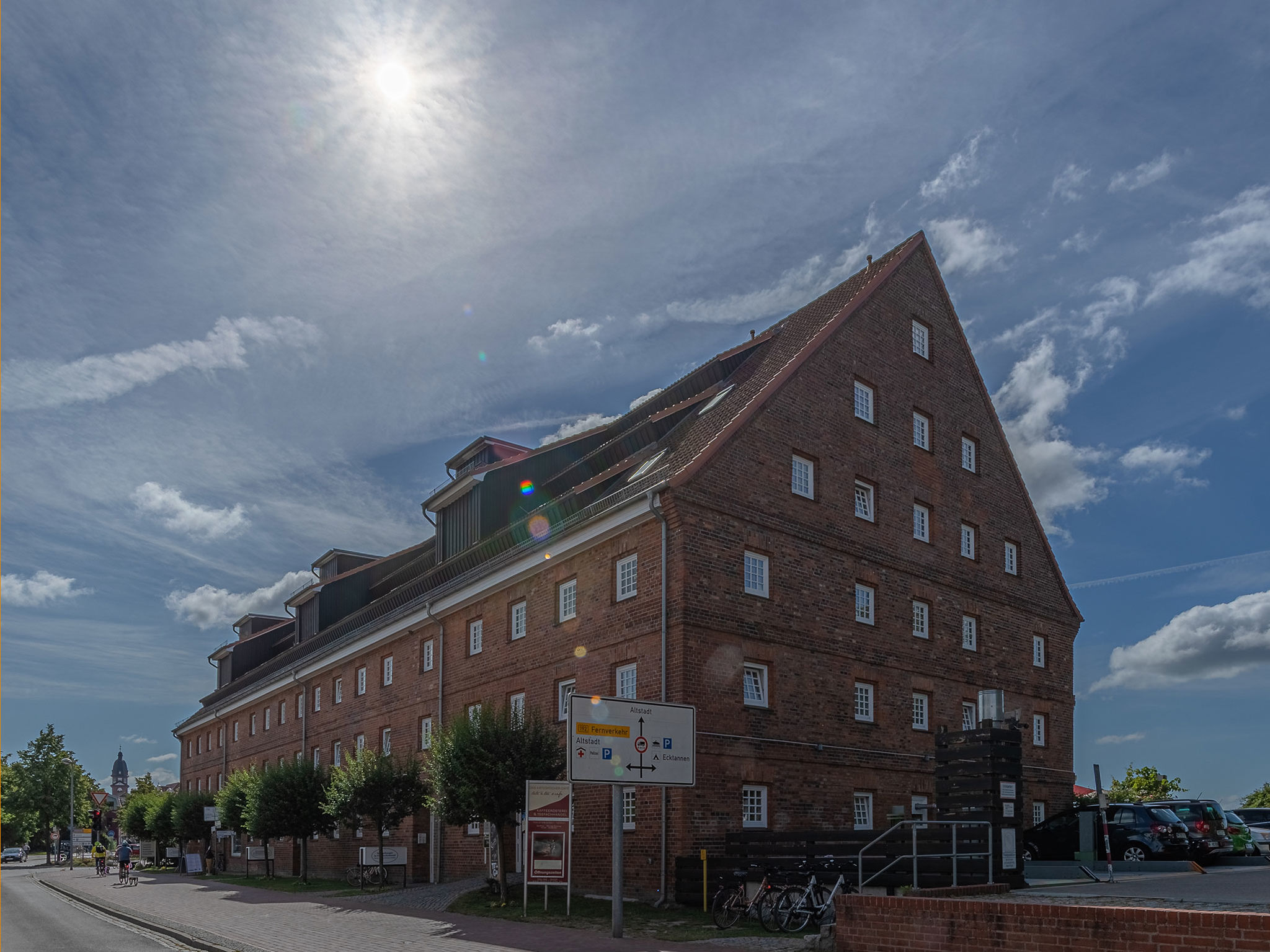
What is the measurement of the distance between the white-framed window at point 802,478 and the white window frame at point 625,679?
556 cm

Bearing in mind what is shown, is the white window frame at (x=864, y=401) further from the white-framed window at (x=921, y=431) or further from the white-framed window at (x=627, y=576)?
the white-framed window at (x=627, y=576)

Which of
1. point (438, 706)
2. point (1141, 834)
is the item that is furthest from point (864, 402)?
point (438, 706)

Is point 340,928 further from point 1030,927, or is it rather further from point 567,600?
point 1030,927

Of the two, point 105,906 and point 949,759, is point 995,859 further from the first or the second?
point 105,906

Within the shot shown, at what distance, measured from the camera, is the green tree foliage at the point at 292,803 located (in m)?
38.8

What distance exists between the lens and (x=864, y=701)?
27.9 m

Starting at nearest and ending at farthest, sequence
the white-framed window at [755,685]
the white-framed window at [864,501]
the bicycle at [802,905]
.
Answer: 1. the bicycle at [802,905]
2. the white-framed window at [755,685]
3. the white-framed window at [864,501]

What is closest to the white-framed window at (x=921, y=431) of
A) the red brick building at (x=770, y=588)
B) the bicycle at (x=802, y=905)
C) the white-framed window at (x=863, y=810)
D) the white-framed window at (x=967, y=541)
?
the red brick building at (x=770, y=588)

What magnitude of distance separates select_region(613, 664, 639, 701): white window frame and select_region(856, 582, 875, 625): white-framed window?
6091 millimetres

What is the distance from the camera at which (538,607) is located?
96.1ft

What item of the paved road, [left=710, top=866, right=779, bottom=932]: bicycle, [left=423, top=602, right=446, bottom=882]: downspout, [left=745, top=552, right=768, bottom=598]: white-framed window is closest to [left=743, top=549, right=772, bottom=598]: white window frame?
[left=745, top=552, right=768, bottom=598]: white-framed window

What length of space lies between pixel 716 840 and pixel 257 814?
21.7m

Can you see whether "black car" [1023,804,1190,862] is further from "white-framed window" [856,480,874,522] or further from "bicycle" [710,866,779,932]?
"bicycle" [710,866,779,932]

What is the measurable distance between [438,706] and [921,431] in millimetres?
15836
